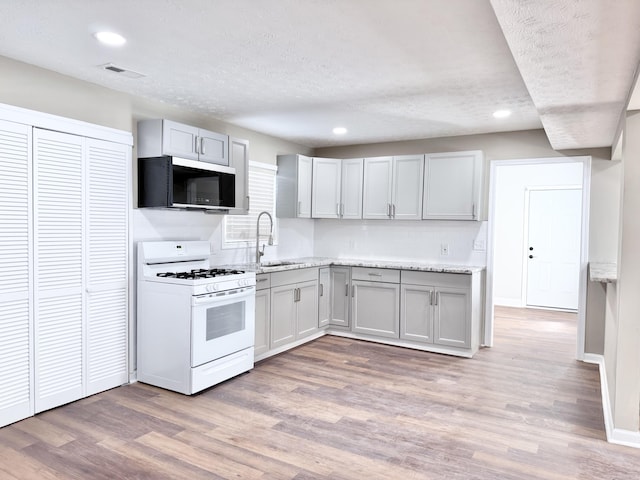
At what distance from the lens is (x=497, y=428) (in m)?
2.99

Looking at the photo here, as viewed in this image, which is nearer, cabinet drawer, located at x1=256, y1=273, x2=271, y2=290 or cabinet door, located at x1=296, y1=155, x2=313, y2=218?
cabinet drawer, located at x1=256, y1=273, x2=271, y2=290

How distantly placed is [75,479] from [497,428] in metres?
2.52

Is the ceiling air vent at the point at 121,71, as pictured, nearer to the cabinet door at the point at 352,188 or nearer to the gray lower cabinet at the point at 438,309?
the cabinet door at the point at 352,188

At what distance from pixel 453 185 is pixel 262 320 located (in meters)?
2.48

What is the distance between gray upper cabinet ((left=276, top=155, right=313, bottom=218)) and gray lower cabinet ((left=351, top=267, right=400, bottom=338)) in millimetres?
993

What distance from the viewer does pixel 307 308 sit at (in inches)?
197

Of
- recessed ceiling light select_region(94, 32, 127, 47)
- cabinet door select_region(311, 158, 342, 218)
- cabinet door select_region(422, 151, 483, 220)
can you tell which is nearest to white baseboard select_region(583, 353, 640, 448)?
cabinet door select_region(422, 151, 483, 220)

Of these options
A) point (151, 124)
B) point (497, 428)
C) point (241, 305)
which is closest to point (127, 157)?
point (151, 124)

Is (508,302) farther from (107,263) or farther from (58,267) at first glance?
(58,267)

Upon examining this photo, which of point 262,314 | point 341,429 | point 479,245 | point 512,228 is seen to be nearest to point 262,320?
point 262,314

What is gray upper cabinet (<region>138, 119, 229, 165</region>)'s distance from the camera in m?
3.68

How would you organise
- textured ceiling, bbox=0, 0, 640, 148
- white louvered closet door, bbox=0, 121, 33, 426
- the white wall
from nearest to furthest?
textured ceiling, bbox=0, 0, 640, 148, white louvered closet door, bbox=0, 121, 33, 426, the white wall

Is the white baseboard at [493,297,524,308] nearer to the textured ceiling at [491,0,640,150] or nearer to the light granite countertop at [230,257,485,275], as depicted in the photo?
the light granite countertop at [230,257,485,275]

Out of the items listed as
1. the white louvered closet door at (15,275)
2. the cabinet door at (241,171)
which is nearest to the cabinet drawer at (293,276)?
the cabinet door at (241,171)
